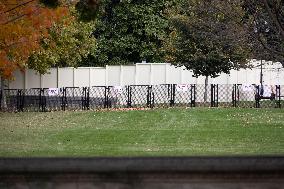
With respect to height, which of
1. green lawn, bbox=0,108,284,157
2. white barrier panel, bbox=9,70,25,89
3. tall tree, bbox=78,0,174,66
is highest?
tall tree, bbox=78,0,174,66

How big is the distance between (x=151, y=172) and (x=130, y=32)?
4451 cm

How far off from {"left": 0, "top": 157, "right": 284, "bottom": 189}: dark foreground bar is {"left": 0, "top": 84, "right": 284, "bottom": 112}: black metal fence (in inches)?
1021

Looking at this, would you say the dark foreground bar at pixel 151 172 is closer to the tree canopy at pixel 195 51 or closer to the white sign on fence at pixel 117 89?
the tree canopy at pixel 195 51

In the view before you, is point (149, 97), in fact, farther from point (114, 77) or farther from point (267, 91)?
point (114, 77)

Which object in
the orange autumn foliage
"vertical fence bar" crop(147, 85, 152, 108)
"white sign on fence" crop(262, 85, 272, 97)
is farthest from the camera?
"white sign on fence" crop(262, 85, 272, 97)

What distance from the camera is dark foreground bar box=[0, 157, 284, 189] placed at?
7234mm

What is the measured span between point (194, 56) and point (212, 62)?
117 cm

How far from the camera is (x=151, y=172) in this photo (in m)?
7.30

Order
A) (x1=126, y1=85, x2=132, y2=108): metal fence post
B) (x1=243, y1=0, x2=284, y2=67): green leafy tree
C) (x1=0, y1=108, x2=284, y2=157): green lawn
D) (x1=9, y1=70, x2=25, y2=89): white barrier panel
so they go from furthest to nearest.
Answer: (x1=9, y1=70, x2=25, y2=89): white barrier panel
(x1=126, y1=85, x2=132, y2=108): metal fence post
(x1=0, y1=108, x2=284, y2=157): green lawn
(x1=243, y1=0, x2=284, y2=67): green leafy tree

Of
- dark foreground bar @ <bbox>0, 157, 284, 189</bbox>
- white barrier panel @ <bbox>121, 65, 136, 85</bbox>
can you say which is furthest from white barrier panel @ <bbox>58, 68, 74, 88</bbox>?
dark foreground bar @ <bbox>0, 157, 284, 189</bbox>

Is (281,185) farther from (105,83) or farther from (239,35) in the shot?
(105,83)

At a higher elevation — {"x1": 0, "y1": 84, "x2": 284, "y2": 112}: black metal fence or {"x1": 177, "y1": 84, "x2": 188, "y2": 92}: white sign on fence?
{"x1": 177, "y1": 84, "x2": 188, "y2": 92}: white sign on fence

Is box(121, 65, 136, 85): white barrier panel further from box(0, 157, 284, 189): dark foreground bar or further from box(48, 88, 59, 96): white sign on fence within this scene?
box(0, 157, 284, 189): dark foreground bar

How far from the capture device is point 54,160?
737 centimetres
